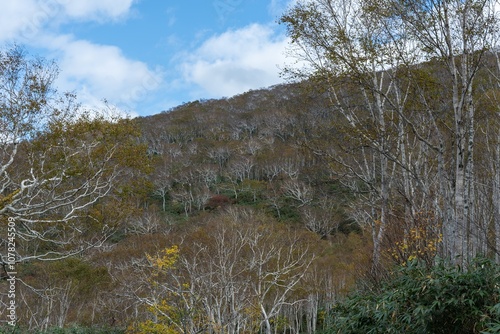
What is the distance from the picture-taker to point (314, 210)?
34.6 metres

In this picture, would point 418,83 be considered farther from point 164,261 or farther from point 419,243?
point 164,261

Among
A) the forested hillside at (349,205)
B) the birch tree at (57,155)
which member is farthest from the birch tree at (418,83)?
the birch tree at (57,155)

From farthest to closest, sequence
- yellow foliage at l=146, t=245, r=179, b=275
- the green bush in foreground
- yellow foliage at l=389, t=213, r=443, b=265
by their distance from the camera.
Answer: yellow foliage at l=146, t=245, r=179, b=275 < yellow foliage at l=389, t=213, r=443, b=265 < the green bush in foreground

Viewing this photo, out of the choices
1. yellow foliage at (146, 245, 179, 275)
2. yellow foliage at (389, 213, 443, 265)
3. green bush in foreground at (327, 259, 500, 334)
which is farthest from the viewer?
yellow foliage at (146, 245, 179, 275)

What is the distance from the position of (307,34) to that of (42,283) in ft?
50.6

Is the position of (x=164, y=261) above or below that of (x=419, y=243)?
below

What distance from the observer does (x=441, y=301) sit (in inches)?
151

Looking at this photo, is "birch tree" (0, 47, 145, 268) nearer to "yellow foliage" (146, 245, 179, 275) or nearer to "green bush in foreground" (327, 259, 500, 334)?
"yellow foliage" (146, 245, 179, 275)

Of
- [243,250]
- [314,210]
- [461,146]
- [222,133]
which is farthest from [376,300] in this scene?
[222,133]

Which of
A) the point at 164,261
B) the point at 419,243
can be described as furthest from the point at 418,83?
the point at 164,261

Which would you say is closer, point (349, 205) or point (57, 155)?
point (57, 155)

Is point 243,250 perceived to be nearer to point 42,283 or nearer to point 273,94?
point 42,283

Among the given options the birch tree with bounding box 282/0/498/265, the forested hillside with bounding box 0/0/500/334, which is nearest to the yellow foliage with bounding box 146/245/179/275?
the forested hillside with bounding box 0/0/500/334

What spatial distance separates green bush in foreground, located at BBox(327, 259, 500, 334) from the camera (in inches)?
147
